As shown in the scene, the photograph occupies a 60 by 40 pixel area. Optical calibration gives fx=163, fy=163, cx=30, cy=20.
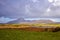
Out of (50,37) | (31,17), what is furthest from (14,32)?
(50,37)

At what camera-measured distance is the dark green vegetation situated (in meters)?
4.01

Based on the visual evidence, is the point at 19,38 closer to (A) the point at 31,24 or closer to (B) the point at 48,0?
(A) the point at 31,24

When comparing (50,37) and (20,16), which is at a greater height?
(20,16)

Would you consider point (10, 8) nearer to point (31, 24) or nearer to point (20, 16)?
point (20, 16)

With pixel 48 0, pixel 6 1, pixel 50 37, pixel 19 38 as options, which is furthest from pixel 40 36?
pixel 6 1

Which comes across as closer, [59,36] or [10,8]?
[59,36]

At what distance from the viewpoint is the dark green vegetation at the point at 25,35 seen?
401 centimetres

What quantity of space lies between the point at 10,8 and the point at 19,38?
0.85 m

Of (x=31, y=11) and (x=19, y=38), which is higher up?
(x=31, y=11)

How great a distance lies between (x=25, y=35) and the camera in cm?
409

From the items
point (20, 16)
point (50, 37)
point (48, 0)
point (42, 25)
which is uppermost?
point (48, 0)

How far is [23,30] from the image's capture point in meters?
4.24

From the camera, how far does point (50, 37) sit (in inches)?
158

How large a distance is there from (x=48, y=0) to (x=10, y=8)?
1.02m
